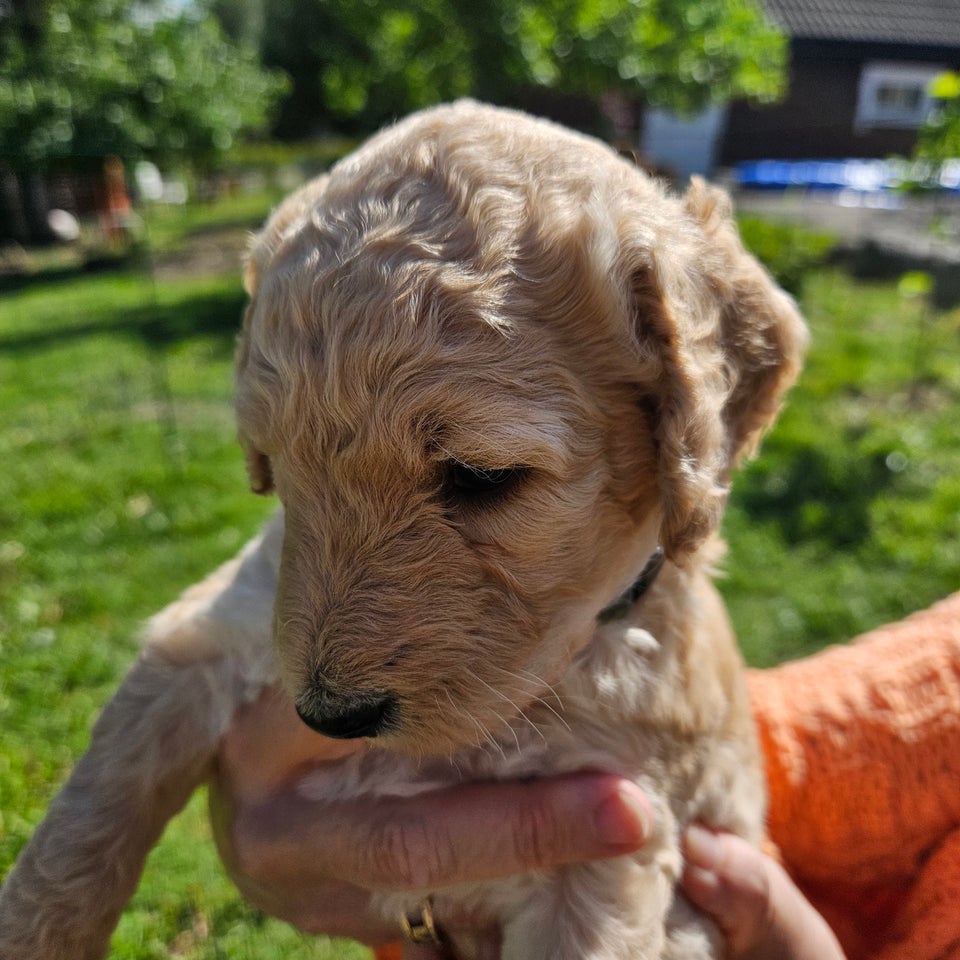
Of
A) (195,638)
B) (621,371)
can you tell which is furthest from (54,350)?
(621,371)

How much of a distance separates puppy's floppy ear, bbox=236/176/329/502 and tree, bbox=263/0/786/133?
9.52m

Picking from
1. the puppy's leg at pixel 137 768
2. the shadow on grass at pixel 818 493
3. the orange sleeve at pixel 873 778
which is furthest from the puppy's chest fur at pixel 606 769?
the shadow on grass at pixel 818 493

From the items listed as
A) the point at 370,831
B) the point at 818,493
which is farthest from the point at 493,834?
the point at 818,493

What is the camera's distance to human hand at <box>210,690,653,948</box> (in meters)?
1.77

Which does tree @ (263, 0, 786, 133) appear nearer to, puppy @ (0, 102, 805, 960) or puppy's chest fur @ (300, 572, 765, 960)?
puppy @ (0, 102, 805, 960)

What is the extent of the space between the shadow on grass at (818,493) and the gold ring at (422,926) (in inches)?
161

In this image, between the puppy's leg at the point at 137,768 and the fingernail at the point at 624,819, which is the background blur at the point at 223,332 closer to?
the puppy's leg at the point at 137,768

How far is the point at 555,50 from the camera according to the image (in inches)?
415

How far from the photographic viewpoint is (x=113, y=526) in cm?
538

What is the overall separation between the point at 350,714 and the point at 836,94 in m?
27.0

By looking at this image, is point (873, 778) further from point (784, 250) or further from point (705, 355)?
point (784, 250)

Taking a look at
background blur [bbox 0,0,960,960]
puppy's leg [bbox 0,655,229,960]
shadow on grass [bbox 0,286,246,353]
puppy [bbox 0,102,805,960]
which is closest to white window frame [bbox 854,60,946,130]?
background blur [bbox 0,0,960,960]

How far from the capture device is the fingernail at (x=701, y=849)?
2.00 metres

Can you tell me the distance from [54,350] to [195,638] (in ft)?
30.1
